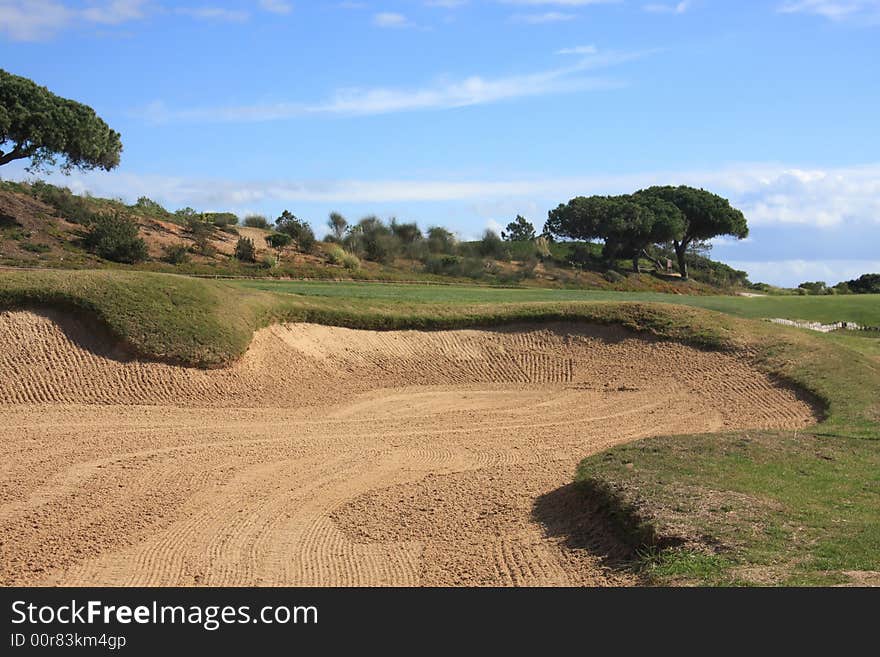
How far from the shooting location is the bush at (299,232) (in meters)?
66.8

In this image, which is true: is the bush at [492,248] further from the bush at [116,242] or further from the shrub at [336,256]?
the bush at [116,242]

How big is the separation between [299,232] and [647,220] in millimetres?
37896

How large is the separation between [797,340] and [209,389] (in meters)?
16.9

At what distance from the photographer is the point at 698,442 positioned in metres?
14.5

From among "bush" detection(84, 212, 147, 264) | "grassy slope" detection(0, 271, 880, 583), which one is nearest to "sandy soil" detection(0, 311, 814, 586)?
"grassy slope" detection(0, 271, 880, 583)

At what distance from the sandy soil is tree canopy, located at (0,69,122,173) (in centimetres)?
3657

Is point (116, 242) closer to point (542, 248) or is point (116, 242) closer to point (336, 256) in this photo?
point (336, 256)

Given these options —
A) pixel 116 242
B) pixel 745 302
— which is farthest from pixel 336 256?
pixel 745 302

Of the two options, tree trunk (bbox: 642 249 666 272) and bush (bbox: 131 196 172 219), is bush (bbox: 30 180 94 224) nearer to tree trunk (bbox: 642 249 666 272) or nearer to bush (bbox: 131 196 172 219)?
bush (bbox: 131 196 172 219)

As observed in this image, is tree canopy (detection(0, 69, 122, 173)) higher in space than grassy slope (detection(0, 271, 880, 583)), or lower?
higher

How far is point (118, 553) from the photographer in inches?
412

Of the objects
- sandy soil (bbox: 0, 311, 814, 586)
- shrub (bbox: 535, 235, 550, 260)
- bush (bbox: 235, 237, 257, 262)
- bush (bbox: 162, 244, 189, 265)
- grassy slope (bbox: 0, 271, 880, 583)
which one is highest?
shrub (bbox: 535, 235, 550, 260)

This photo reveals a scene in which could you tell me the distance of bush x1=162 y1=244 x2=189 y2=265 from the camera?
179 feet
